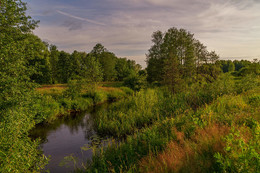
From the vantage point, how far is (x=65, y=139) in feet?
39.0

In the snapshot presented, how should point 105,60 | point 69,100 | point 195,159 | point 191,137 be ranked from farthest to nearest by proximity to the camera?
point 105,60
point 69,100
point 191,137
point 195,159

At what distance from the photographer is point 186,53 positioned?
3725 centimetres

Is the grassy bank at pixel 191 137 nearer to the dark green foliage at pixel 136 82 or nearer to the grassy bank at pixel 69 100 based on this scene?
the grassy bank at pixel 69 100

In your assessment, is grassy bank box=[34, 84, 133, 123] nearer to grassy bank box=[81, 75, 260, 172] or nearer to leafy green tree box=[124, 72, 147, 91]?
leafy green tree box=[124, 72, 147, 91]

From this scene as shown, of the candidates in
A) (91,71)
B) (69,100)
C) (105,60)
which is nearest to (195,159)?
(69,100)

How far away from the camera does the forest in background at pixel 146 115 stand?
172 inches

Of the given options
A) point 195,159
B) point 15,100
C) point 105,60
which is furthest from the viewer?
point 105,60

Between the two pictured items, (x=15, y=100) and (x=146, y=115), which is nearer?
(x=15, y=100)

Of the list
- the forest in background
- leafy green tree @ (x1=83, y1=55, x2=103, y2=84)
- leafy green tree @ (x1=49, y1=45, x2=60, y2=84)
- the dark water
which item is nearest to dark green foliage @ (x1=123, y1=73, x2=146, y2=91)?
the forest in background

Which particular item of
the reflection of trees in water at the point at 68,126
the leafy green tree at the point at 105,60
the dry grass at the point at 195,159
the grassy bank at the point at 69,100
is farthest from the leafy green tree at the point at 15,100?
the leafy green tree at the point at 105,60

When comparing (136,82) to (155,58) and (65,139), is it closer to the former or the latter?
(155,58)

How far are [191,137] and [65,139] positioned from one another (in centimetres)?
993

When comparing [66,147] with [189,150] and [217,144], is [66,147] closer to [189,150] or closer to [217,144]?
[189,150]

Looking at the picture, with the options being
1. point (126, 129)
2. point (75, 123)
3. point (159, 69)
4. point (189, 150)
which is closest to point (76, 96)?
point (75, 123)
